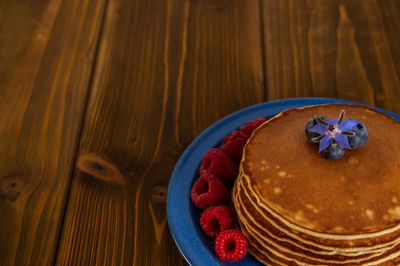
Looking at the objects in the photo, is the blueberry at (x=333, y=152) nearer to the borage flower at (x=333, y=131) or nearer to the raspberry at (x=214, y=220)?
the borage flower at (x=333, y=131)

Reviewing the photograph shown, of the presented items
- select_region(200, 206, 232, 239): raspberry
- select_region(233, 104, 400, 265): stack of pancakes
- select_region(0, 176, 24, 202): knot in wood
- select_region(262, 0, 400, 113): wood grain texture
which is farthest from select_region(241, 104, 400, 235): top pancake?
select_region(0, 176, 24, 202): knot in wood

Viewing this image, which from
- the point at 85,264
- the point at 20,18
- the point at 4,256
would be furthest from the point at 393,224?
the point at 20,18

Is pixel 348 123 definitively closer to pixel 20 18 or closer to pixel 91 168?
pixel 91 168

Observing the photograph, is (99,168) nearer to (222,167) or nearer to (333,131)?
(222,167)

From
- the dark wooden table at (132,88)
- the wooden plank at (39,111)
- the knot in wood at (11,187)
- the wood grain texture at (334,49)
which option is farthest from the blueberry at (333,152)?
the knot in wood at (11,187)

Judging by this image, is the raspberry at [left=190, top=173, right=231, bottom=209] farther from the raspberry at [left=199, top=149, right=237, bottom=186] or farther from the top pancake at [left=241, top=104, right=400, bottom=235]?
the top pancake at [left=241, top=104, right=400, bottom=235]

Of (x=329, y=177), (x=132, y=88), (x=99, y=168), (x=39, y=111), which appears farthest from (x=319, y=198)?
(x=39, y=111)

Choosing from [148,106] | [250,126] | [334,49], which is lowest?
[250,126]
